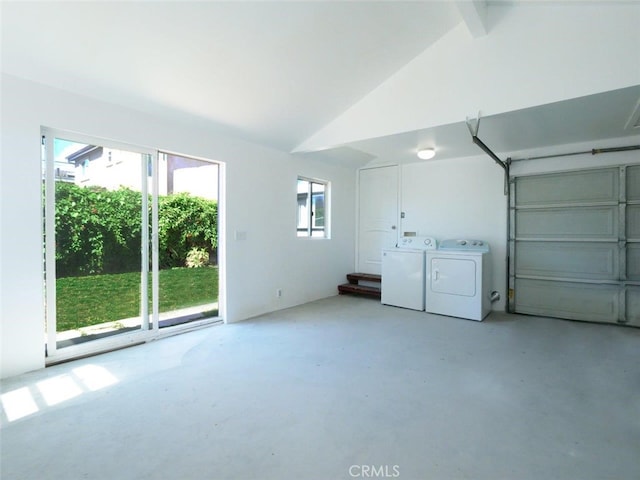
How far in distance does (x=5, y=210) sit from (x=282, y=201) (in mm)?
3055

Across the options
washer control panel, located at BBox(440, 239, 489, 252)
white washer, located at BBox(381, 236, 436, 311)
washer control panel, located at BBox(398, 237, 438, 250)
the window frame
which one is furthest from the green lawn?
washer control panel, located at BBox(440, 239, 489, 252)

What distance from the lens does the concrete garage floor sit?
5.33ft

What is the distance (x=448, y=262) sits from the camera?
4.58m

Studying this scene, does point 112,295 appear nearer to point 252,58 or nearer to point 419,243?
point 252,58

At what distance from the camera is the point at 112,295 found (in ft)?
10.9

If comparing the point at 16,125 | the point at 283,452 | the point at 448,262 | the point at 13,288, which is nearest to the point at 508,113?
the point at 448,262

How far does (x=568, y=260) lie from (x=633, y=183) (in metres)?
1.20

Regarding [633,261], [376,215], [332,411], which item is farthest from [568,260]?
[332,411]

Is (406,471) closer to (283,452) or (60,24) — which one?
(283,452)

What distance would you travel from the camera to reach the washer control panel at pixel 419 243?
4.94m

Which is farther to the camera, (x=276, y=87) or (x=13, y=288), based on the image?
(x=276, y=87)

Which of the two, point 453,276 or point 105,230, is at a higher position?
point 105,230

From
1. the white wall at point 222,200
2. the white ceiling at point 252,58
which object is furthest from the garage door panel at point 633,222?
the white wall at point 222,200

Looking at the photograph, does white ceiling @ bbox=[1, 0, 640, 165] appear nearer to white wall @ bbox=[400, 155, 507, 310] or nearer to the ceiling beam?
the ceiling beam
